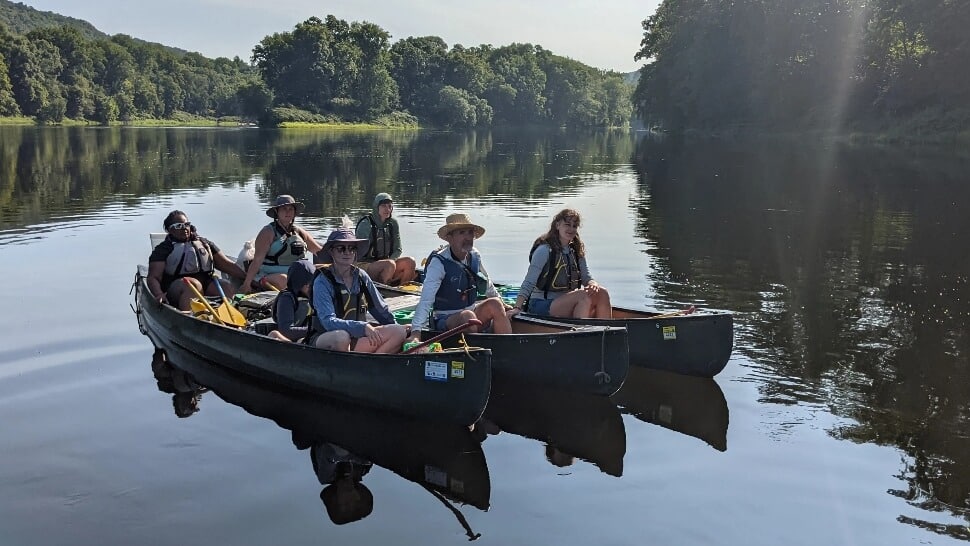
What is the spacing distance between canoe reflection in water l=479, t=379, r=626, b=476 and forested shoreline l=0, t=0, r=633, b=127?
94.5 meters

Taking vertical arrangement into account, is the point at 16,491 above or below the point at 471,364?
below

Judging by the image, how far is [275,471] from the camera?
6969 millimetres

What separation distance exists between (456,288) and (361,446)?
1872 mm

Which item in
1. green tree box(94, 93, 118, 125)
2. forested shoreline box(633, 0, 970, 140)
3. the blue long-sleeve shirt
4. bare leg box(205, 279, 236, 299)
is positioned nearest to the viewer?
the blue long-sleeve shirt

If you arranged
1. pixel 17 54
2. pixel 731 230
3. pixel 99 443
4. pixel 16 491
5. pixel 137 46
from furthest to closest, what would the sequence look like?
pixel 137 46 → pixel 17 54 → pixel 731 230 → pixel 99 443 → pixel 16 491

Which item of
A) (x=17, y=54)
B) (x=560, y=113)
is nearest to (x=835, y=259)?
(x=17, y=54)

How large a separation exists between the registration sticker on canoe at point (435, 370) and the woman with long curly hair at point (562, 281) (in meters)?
2.00

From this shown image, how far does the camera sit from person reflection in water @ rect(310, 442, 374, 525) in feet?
20.5

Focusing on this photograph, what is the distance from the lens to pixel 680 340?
9047 mm

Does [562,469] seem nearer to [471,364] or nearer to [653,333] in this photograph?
[471,364]

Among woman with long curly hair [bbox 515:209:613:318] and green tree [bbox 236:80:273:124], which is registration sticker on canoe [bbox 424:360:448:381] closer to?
woman with long curly hair [bbox 515:209:613:318]

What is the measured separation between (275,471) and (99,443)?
178 centimetres

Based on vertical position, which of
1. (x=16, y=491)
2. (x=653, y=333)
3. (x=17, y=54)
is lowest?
(x=16, y=491)

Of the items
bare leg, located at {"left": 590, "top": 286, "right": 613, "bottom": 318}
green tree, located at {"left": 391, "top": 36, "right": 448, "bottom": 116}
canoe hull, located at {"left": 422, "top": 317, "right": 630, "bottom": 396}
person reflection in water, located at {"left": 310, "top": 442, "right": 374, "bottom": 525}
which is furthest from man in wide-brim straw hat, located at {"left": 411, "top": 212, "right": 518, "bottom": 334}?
green tree, located at {"left": 391, "top": 36, "right": 448, "bottom": 116}
